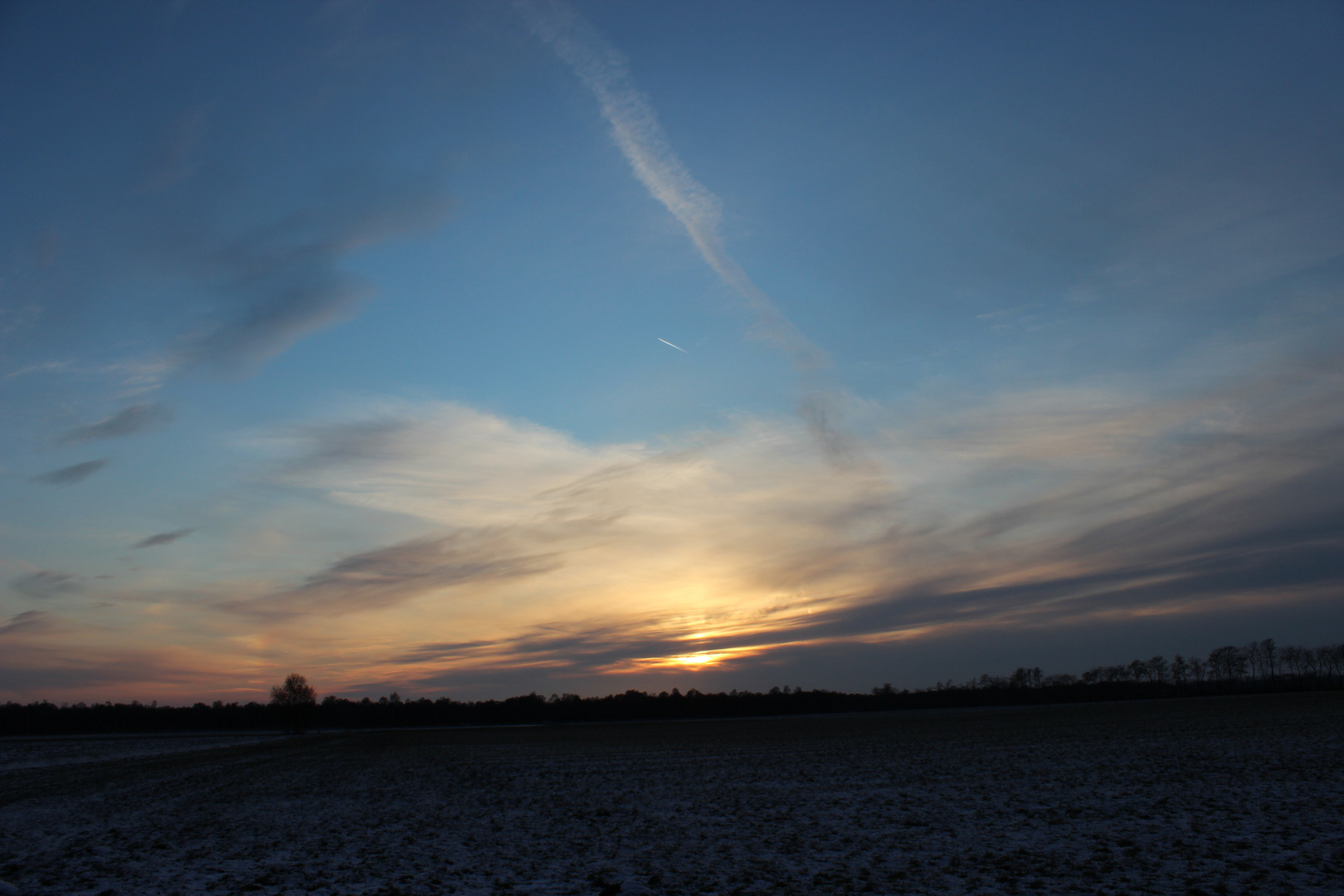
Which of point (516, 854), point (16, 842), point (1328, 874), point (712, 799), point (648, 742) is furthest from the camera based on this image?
point (648, 742)

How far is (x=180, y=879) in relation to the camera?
48.5 feet

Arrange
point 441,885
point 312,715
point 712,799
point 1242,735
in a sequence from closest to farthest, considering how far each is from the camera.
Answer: point 441,885, point 712,799, point 1242,735, point 312,715

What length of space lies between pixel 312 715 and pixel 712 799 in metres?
148

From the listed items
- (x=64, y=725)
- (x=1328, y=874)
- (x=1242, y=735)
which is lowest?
→ (x=64, y=725)

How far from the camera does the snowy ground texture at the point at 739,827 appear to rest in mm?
13383

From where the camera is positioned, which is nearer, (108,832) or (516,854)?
(516,854)

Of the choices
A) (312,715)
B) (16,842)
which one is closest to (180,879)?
(16,842)

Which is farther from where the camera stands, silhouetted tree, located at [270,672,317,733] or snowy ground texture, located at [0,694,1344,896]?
silhouetted tree, located at [270,672,317,733]

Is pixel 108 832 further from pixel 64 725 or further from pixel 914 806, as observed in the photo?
pixel 64 725

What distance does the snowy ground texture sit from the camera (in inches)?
527

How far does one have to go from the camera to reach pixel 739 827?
18.7 meters

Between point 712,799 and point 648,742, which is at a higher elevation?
point 712,799

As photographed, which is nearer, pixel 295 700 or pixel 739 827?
pixel 739 827

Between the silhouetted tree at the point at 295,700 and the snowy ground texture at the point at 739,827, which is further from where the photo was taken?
the silhouetted tree at the point at 295,700
